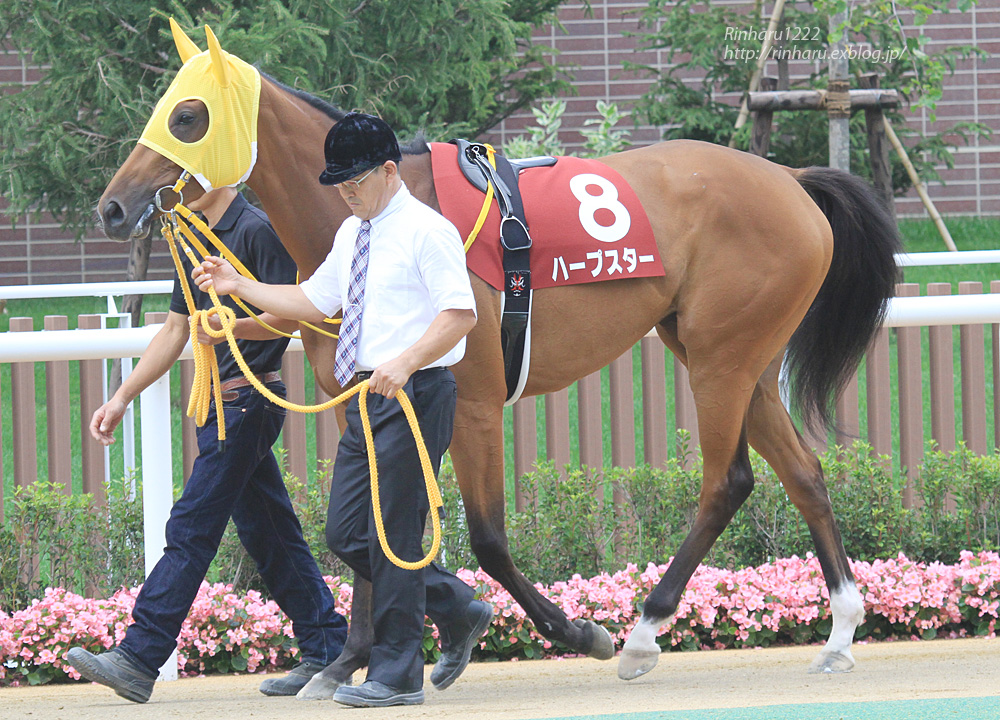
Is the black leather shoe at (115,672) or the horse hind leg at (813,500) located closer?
the black leather shoe at (115,672)

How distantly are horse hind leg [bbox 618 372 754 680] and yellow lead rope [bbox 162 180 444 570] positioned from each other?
0.84 m

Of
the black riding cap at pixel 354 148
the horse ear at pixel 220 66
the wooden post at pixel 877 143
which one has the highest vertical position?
the wooden post at pixel 877 143

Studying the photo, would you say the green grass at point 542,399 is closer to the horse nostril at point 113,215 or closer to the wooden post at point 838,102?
the wooden post at point 838,102

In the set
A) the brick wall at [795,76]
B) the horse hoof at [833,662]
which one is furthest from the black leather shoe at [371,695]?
the brick wall at [795,76]


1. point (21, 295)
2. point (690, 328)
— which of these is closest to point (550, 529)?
point (690, 328)

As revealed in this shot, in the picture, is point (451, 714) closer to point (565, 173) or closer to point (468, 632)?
point (468, 632)

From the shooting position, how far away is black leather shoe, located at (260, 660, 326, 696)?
348 cm

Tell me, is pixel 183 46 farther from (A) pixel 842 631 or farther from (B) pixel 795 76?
(B) pixel 795 76

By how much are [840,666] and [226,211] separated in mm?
2251

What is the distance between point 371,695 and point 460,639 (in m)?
0.37

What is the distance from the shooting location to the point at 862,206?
4.19 meters

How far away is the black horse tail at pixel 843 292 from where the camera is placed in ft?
13.7

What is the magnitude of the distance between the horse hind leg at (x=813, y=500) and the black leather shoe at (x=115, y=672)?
194cm

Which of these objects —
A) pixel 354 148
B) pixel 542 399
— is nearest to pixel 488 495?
pixel 354 148
